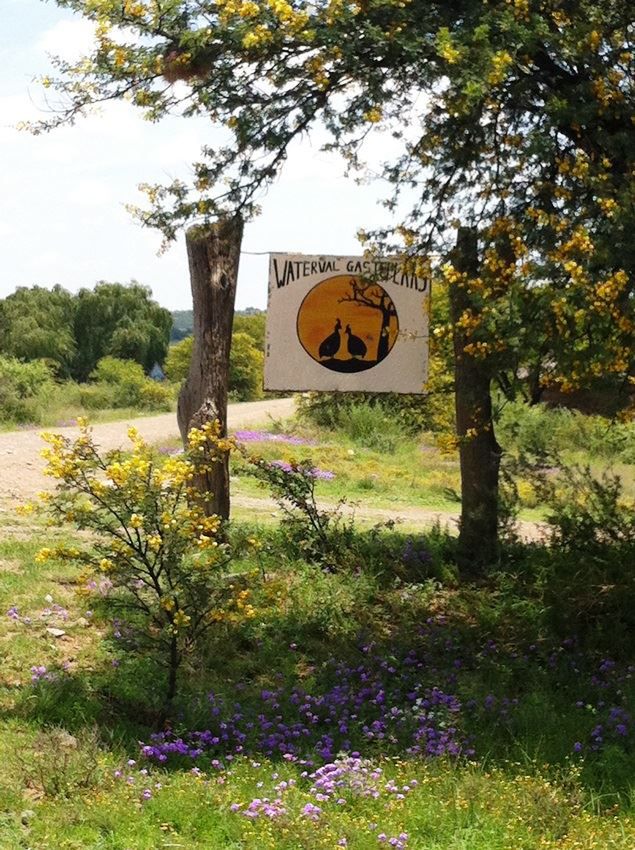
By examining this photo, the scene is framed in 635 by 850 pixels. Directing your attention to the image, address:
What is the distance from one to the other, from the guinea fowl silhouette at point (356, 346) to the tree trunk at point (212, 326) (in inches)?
42.4

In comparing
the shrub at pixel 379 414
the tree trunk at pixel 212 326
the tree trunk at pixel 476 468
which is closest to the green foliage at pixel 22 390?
the shrub at pixel 379 414

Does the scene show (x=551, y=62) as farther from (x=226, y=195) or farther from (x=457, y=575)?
(x=457, y=575)

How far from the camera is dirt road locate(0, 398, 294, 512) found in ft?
45.2

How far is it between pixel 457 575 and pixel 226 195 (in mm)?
3821

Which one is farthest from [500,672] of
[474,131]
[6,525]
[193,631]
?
[6,525]

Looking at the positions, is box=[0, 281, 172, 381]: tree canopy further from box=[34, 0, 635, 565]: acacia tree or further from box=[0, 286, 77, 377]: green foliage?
box=[34, 0, 635, 565]: acacia tree

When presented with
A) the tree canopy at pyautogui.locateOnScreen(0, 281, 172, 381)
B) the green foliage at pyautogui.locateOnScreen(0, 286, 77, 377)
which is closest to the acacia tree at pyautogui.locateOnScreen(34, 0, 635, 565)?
the green foliage at pyautogui.locateOnScreen(0, 286, 77, 377)

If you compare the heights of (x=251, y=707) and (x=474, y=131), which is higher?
(x=474, y=131)

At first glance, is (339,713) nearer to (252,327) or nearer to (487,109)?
(487,109)

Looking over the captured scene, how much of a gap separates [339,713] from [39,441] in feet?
52.8

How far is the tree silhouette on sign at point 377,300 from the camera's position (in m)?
8.98

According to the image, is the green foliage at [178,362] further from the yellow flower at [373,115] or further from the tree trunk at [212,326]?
the yellow flower at [373,115]

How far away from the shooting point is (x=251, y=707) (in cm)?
627

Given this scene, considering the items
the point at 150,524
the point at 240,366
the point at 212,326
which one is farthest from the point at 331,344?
the point at 240,366
